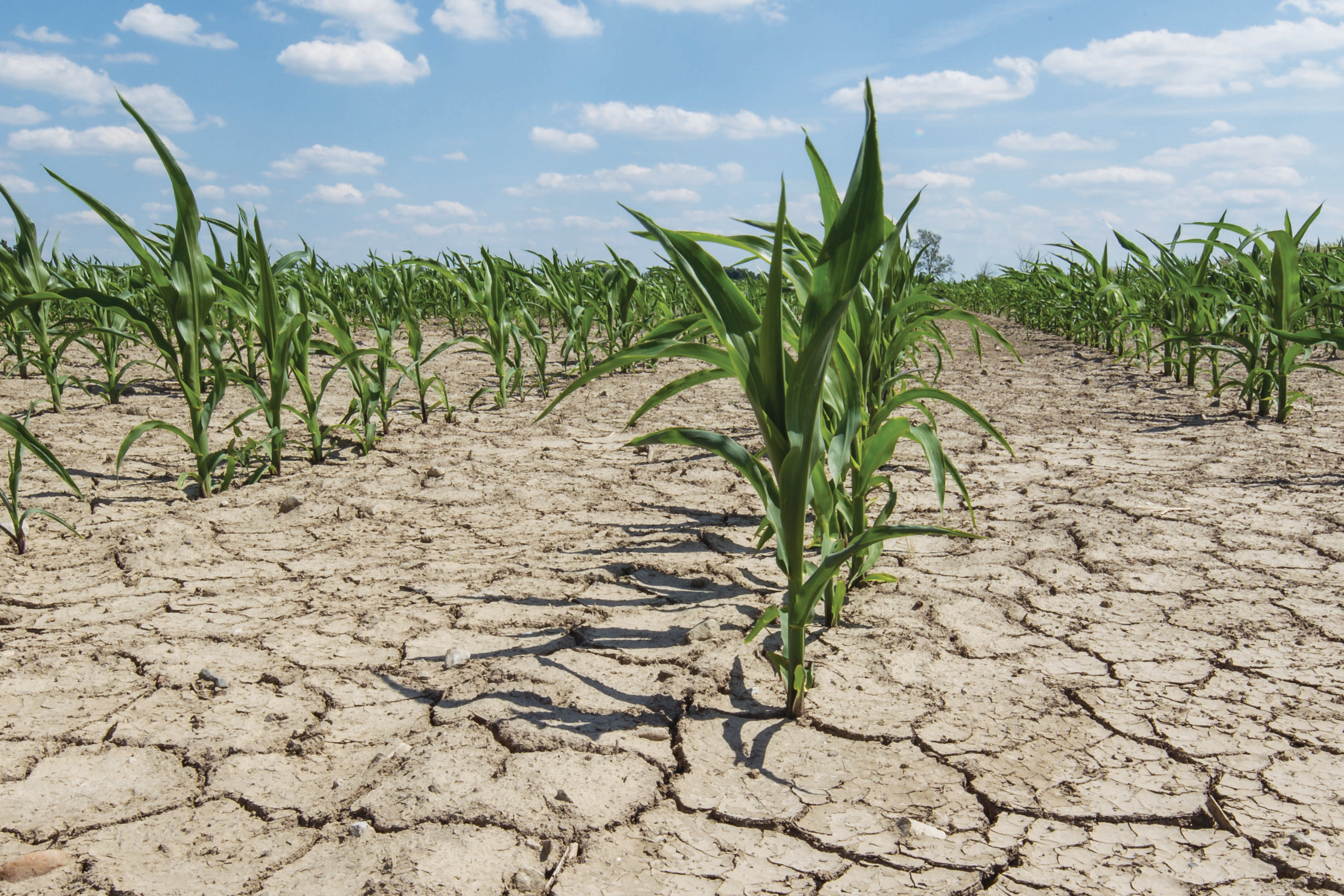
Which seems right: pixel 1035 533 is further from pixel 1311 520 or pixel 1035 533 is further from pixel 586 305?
pixel 586 305

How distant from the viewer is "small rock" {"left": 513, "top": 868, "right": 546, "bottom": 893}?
88cm

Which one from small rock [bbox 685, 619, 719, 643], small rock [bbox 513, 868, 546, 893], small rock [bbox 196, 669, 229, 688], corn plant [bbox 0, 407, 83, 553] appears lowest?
small rock [bbox 513, 868, 546, 893]

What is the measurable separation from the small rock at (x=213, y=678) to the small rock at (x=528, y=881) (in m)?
0.66

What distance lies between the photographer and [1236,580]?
1.63 meters

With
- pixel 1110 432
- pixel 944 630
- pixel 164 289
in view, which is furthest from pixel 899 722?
pixel 1110 432

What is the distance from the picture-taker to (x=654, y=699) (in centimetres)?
123

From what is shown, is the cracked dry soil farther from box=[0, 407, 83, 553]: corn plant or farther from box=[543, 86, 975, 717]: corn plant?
box=[543, 86, 975, 717]: corn plant

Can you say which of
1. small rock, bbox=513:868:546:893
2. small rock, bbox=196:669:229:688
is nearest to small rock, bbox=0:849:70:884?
small rock, bbox=196:669:229:688

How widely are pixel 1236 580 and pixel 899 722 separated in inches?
36.0

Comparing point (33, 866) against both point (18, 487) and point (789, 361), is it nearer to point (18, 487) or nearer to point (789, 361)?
point (789, 361)

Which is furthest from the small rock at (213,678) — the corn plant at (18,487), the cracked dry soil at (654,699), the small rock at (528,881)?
the small rock at (528,881)

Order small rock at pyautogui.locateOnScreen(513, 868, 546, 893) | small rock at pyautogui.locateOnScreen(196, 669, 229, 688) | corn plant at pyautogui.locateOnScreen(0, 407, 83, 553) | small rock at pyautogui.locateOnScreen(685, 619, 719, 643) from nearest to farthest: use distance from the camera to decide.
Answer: small rock at pyautogui.locateOnScreen(513, 868, 546, 893)
small rock at pyautogui.locateOnScreen(196, 669, 229, 688)
small rock at pyautogui.locateOnScreen(685, 619, 719, 643)
corn plant at pyautogui.locateOnScreen(0, 407, 83, 553)

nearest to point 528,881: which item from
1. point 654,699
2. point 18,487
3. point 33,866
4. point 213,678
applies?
point 654,699

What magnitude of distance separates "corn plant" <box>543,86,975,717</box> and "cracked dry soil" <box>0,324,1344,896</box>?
9.2 inches
